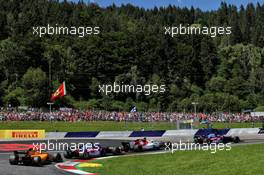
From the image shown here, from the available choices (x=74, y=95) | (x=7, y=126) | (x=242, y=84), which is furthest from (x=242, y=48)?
(x=7, y=126)

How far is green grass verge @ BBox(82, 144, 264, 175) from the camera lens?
18.0 meters

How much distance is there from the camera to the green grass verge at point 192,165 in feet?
59.1

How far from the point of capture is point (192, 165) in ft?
65.7

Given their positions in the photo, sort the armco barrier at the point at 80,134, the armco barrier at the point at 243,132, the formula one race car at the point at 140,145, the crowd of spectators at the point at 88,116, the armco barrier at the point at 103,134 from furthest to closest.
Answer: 1. the crowd of spectators at the point at 88,116
2. the armco barrier at the point at 243,132
3. the armco barrier at the point at 103,134
4. the armco barrier at the point at 80,134
5. the formula one race car at the point at 140,145

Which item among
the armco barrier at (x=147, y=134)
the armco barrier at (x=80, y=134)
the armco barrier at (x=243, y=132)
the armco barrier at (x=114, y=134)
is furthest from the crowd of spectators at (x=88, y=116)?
the armco barrier at (x=80, y=134)

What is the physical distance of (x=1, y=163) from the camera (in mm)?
23922

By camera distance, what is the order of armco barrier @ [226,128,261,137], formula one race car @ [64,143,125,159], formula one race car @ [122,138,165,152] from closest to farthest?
formula one race car @ [64,143,125,159], formula one race car @ [122,138,165,152], armco barrier @ [226,128,261,137]

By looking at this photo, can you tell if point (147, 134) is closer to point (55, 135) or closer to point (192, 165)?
point (55, 135)

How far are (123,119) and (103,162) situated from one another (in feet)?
110

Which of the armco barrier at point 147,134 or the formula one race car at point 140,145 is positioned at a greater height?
the armco barrier at point 147,134

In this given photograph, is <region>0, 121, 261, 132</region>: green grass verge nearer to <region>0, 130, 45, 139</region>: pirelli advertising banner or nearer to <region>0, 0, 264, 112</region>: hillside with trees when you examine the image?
<region>0, 130, 45, 139</region>: pirelli advertising banner

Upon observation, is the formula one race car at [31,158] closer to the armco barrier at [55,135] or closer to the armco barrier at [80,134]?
the armco barrier at [80,134]

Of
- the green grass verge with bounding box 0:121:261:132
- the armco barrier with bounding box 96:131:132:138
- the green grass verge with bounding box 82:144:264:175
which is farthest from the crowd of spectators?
the green grass verge with bounding box 82:144:264:175

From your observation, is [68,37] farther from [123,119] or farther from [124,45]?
[123,119]
